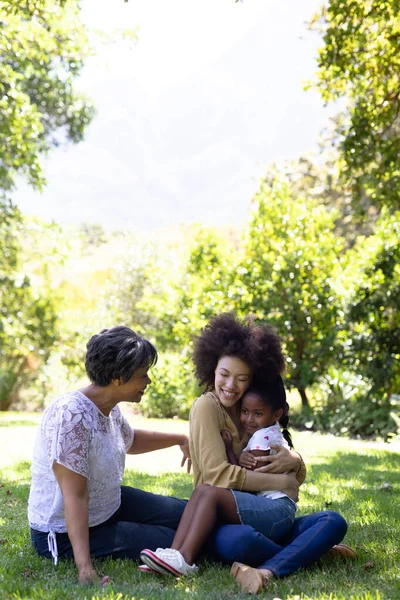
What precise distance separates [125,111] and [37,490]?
6324 inches

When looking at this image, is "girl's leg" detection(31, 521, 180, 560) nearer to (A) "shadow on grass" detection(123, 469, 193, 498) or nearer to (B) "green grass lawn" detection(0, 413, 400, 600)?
(B) "green grass lawn" detection(0, 413, 400, 600)

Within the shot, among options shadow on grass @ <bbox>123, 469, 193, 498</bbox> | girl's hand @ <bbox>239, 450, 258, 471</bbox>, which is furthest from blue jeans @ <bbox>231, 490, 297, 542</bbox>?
shadow on grass @ <bbox>123, 469, 193, 498</bbox>

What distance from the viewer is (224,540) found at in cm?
356

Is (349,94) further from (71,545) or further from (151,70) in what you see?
(151,70)

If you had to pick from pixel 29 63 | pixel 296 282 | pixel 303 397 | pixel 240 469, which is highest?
pixel 29 63

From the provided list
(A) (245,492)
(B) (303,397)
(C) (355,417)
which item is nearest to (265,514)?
(A) (245,492)

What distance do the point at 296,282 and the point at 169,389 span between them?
3.44 m

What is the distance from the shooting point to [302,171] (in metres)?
26.3

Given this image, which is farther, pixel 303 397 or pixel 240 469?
pixel 303 397

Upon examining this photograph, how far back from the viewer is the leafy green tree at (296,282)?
1327 cm

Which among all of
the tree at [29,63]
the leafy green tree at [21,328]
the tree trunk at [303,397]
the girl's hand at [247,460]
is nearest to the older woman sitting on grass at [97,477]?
the girl's hand at [247,460]

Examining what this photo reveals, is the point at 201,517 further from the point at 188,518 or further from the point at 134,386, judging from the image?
the point at 134,386

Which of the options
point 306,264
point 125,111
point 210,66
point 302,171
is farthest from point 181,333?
point 125,111

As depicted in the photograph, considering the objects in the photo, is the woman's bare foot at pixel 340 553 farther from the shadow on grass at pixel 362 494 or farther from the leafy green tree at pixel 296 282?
the leafy green tree at pixel 296 282
